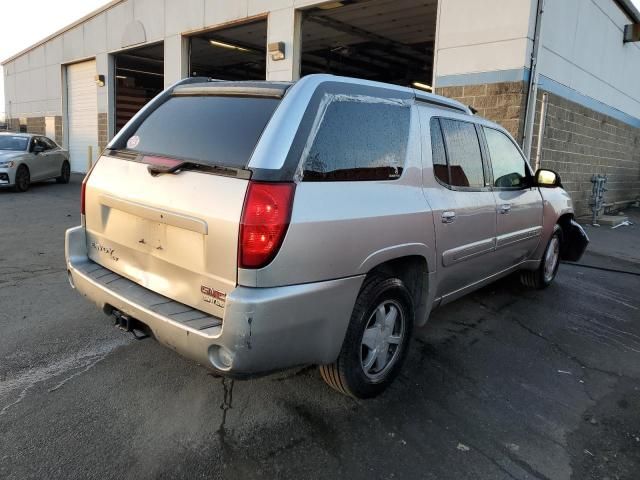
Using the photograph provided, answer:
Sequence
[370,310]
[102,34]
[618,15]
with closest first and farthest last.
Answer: [370,310] → [618,15] → [102,34]

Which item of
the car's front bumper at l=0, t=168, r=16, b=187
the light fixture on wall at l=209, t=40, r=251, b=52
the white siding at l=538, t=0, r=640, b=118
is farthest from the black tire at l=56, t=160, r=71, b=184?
the white siding at l=538, t=0, r=640, b=118

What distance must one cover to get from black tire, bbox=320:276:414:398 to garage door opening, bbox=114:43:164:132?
17731 mm

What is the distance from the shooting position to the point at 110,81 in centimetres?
1791

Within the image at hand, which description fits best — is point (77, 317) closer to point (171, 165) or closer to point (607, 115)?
point (171, 165)

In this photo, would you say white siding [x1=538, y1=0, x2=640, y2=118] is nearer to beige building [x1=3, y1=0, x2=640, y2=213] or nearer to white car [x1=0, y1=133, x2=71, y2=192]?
beige building [x1=3, y1=0, x2=640, y2=213]

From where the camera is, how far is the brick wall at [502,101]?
841 cm

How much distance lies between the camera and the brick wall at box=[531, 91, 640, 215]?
31.8ft

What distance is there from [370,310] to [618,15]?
1278 centimetres

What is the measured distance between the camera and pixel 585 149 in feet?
37.9

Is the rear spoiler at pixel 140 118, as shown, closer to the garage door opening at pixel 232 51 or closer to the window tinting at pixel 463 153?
the window tinting at pixel 463 153

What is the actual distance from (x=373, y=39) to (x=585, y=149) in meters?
6.83

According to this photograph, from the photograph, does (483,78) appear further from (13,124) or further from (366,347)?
(13,124)

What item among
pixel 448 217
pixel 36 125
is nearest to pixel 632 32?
pixel 448 217

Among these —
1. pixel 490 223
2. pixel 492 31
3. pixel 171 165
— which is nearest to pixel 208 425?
pixel 171 165
